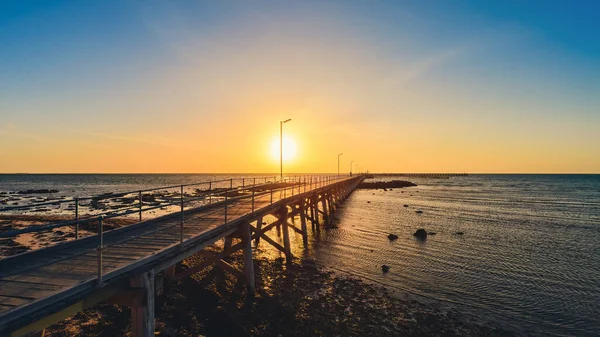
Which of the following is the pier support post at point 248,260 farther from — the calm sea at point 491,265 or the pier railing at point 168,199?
the calm sea at point 491,265

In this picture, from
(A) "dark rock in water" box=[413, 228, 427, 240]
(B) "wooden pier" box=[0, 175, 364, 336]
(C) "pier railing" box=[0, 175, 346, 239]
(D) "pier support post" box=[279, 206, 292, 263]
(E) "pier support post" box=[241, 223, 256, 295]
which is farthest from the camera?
(A) "dark rock in water" box=[413, 228, 427, 240]

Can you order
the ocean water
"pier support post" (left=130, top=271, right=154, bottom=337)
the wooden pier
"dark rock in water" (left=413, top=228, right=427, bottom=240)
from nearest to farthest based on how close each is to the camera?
the wooden pier → "pier support post" (left=130, top=271, right=154, bottom=337) → the ocean water → "dark rock in water" (left=413, top=228, right=427, bottom=240)

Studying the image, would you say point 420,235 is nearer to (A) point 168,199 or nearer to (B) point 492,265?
(B) point 492,265

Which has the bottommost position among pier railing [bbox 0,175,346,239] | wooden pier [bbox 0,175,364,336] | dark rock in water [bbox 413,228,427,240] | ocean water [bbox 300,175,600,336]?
ocean water [bbox 300,175,600,336]

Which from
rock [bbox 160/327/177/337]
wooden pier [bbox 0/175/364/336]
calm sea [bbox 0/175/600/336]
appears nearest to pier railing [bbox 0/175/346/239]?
wooden pier [bbox 0/175/364/336]

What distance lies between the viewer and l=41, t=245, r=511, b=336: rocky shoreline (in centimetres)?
945

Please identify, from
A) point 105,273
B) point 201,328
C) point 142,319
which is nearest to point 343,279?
point 201,328

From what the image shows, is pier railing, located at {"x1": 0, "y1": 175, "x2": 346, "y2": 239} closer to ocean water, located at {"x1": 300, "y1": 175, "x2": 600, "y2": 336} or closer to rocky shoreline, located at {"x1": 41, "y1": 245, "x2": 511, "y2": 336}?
rocky shoreline, located at {"x1": 41, "y1": 245, "x2": 511, "y2": 336}

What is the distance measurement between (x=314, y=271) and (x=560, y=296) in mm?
10016

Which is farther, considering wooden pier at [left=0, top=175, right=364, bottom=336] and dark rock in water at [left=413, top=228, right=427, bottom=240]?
dark rock in water at [left=413, top=228, right=427, bottom=240]

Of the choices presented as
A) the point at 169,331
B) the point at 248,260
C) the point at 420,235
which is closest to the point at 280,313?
the point at 248,260

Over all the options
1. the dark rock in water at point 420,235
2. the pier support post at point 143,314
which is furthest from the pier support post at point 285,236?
the dark rock in water at point 420,235

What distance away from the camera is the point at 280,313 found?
35.3 ft

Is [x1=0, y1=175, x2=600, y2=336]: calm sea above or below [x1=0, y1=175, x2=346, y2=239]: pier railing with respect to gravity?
below
